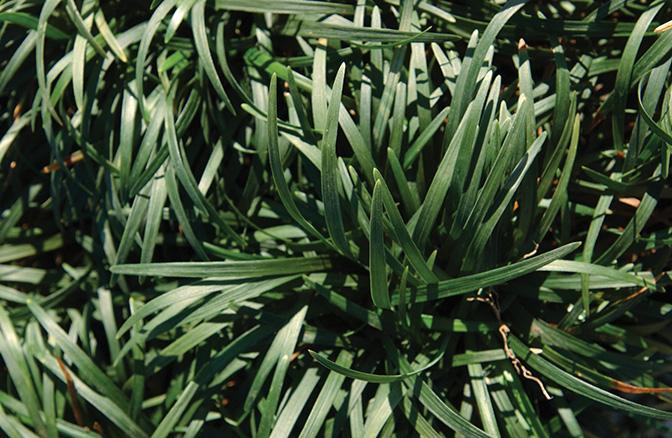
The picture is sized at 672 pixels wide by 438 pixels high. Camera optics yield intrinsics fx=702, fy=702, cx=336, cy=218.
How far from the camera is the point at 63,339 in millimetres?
1000

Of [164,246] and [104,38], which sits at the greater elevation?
[104,38]

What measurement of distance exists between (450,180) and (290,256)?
0.28 metres

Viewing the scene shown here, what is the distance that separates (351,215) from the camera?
88 cm

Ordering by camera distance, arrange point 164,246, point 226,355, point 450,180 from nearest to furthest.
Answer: point 450,180, point 226,355, point 164,246

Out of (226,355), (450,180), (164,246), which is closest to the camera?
(450,180)

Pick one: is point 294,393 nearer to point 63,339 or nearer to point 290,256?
point 290,256

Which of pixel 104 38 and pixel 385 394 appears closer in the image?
pixel 385 394

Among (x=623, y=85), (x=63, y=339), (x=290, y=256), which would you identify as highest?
(x=623, y=85)

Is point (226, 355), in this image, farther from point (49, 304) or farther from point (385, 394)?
point (49, 304)

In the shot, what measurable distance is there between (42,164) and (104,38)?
0.91 feet

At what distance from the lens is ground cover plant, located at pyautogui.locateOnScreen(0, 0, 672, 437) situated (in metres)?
0.84

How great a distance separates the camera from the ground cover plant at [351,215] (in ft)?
2.75

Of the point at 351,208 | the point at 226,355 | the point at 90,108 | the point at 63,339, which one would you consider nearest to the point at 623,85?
the point at 351,208

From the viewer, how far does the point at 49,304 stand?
1063 mm
